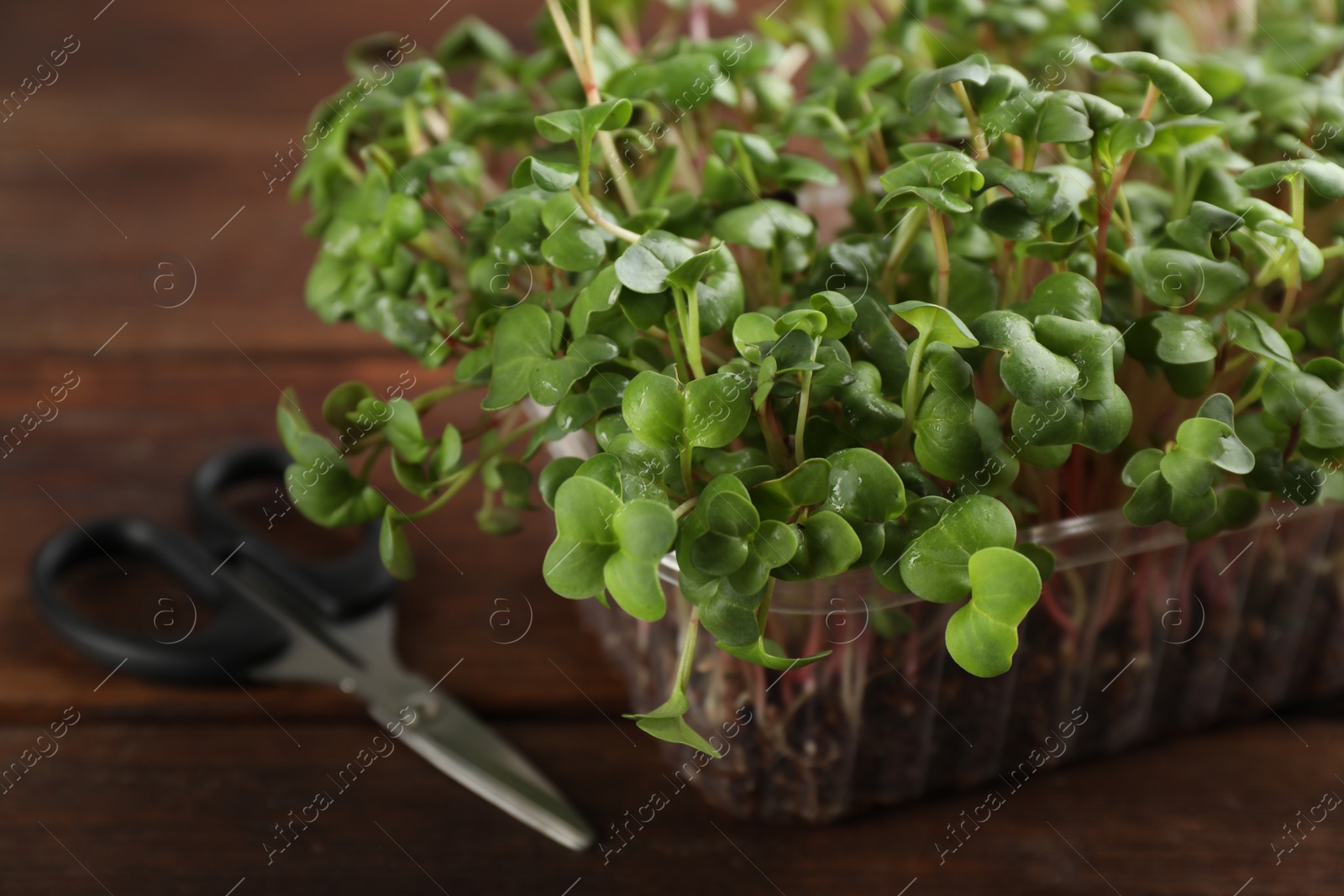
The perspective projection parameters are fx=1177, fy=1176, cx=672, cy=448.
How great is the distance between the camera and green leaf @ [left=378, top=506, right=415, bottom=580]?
0.50 meters

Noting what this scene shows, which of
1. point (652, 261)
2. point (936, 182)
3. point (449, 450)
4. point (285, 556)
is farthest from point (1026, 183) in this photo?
point (285, 556)

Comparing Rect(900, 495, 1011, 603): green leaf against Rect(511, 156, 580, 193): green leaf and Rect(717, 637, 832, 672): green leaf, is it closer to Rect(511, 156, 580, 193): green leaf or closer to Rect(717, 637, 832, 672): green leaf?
Rect(717, 637, 832, 672): green leaf

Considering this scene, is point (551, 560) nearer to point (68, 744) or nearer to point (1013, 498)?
point (1013, 498)

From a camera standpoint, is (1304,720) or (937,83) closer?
(937,83)

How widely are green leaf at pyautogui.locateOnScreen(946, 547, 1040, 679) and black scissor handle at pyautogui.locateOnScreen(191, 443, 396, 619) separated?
433 mm

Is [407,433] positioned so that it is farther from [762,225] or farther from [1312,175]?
[1312,175]

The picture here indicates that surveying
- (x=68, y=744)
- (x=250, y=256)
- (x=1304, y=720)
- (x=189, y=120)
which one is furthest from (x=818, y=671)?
(x=189, y=120)

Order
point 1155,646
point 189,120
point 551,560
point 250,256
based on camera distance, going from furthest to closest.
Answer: point 189,120
point 250,256
point 1155,646
point 551,560

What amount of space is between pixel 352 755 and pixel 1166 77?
54 cm

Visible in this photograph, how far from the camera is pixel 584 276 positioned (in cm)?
52

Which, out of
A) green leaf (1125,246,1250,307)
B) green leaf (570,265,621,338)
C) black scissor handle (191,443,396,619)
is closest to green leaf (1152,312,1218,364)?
green leaf (1125,246,1250,307)

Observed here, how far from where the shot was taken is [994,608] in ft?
A: 1.33

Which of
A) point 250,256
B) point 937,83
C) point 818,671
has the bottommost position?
point 818,671

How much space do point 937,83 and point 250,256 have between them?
83 cm
